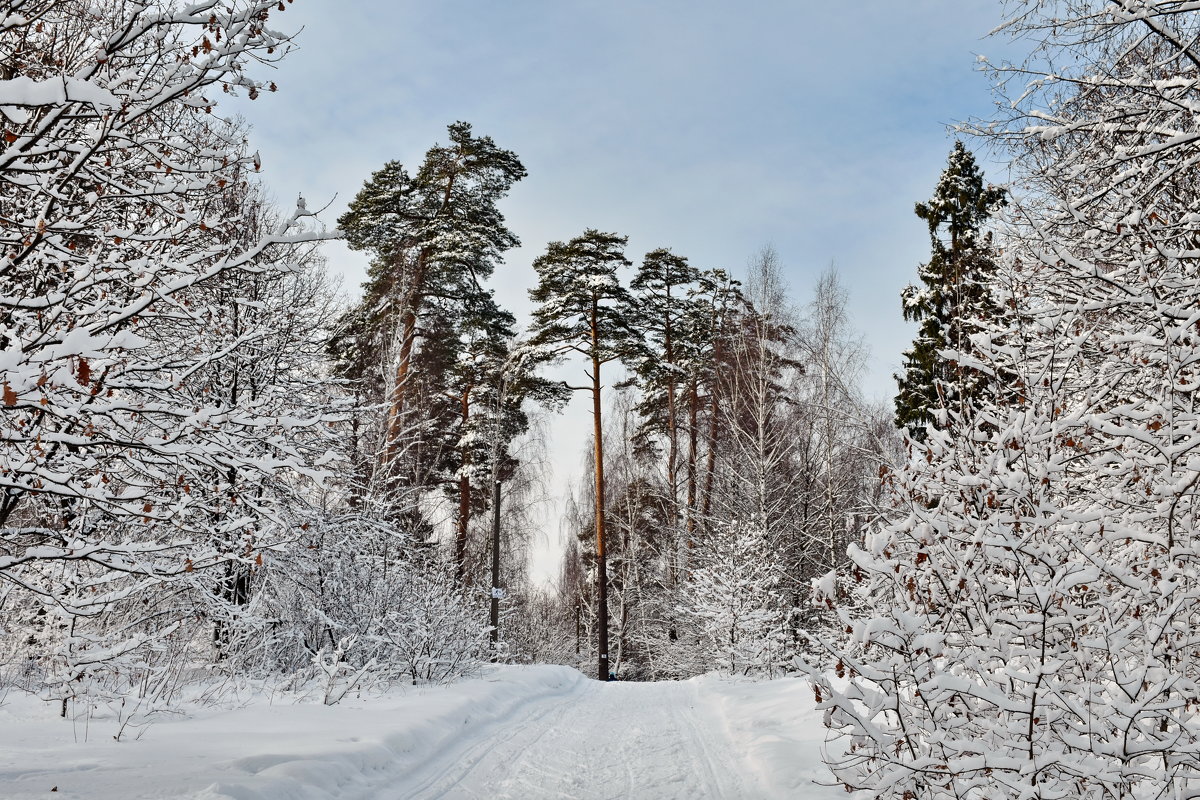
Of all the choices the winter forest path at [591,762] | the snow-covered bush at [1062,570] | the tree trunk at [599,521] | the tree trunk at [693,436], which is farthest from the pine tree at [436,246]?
the snow-covered bush at [1062,570]

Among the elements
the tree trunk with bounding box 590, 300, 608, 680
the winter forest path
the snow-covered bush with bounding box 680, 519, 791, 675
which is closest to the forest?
the winter forest path

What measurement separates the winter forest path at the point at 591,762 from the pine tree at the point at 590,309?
13.8 m

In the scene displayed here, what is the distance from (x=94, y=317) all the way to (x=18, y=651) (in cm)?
634

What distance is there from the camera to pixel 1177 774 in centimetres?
324

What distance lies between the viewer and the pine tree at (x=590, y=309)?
2317cm

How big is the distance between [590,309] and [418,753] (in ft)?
59.8

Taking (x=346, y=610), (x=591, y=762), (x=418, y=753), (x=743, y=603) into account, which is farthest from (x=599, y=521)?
(x=418, y=753)

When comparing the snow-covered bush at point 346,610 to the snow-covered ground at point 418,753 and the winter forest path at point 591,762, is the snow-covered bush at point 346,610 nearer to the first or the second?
the snow-covered ground at point 418,753

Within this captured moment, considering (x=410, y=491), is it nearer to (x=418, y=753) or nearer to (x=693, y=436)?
(x=418, y=753)

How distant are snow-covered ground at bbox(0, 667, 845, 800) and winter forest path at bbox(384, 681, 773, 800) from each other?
0.9 inches

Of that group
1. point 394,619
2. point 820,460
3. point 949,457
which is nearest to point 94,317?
point 949,457

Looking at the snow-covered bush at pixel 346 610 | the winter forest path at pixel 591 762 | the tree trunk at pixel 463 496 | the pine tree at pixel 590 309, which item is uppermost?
the pine tree at pixel 590 309

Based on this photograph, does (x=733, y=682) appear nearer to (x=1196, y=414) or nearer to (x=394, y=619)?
(x=394, y=619)

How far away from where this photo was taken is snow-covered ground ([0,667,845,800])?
4.48 metres
